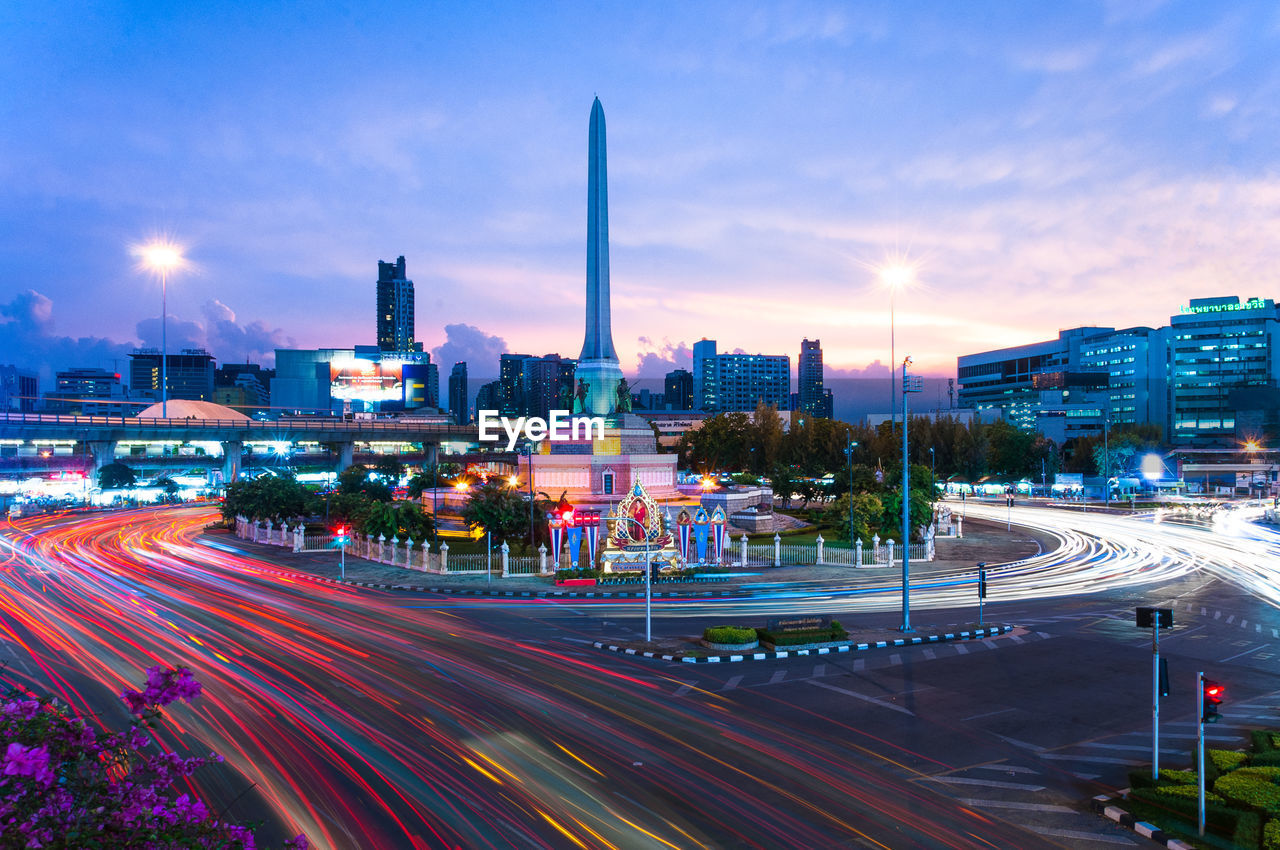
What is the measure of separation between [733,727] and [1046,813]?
596 centimetres

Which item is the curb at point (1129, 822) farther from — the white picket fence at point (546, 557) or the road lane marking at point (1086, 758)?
the white picket fence at point (546, 557)

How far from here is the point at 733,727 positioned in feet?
51.6

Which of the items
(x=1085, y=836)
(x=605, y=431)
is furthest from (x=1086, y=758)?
(x=605, y=431)

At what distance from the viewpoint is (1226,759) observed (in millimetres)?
12688

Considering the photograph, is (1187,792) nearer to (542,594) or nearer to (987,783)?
(987,783)

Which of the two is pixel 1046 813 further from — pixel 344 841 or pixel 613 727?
pixel 344 841

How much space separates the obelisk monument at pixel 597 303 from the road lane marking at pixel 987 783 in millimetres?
50074

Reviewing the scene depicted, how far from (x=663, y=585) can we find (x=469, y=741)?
1987cm

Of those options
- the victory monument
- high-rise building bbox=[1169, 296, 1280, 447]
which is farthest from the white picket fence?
high-rise building bbox=[1169, 296, 1280, 447]

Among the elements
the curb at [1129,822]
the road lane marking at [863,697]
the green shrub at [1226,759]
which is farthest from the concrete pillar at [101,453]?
the green shrub at [1226,759]

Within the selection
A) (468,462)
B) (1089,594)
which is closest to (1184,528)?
(1089,594)

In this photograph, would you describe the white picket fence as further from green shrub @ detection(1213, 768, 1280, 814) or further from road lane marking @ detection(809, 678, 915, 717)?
green shrub @ detection(1213, 768, 1280, 814)

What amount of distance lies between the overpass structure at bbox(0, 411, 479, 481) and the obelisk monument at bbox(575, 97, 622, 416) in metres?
37.4

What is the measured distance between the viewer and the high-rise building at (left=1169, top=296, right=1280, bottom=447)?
4813 inches
